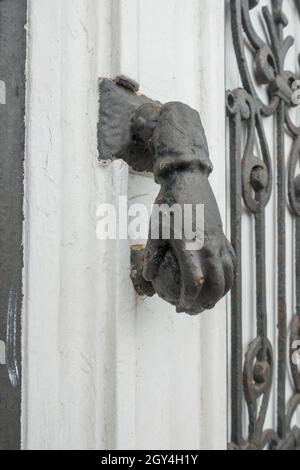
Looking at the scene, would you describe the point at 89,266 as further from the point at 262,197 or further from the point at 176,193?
the point at 262,197

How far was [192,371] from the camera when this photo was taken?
1.61 ft

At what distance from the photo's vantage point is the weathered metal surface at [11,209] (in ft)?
1.20

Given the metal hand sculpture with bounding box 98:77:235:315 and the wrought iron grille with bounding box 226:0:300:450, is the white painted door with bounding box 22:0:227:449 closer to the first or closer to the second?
the metal hand sculpture with bounding box 98:77:235:315

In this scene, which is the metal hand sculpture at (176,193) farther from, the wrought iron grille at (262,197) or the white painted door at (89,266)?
the wrought iron grille at (262,197)

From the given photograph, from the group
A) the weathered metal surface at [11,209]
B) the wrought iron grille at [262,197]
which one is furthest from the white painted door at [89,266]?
the wrought iron grille at [262,197]

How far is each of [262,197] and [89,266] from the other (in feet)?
1.05

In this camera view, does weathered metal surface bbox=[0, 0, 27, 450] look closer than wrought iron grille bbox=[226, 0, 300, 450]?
Yes

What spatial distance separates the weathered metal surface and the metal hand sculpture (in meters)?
0.08

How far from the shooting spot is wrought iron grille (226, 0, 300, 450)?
0.59m

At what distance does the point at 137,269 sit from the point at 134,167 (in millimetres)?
102

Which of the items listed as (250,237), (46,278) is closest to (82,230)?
(46,278)

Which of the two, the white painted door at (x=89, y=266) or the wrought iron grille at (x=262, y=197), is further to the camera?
the wrought iron grille at (x=262, y=197)

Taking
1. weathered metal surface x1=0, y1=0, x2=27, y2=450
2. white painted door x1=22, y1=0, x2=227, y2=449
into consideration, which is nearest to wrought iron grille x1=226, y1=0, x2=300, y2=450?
white painted door x1=22, y1=0, x2=227, y2=449

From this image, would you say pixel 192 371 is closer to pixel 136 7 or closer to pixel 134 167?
pixel 134 167
